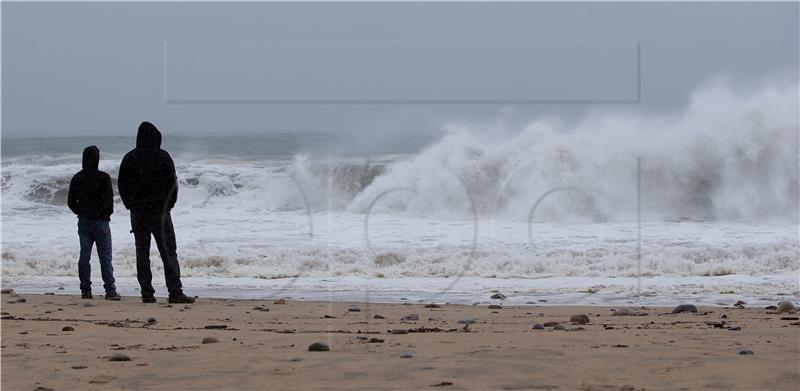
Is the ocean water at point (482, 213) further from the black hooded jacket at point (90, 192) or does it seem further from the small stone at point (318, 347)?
the small stone at point (318, 347)

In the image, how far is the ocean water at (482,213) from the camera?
998 centimetres

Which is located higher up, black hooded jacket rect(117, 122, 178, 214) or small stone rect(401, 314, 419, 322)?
black hooded jacket rect(117, 122, 178, 214)

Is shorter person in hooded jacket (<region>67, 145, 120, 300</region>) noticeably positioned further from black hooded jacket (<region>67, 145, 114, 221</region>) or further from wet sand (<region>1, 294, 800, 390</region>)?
wet sand (<region>1, 294, 800, 390</region>)

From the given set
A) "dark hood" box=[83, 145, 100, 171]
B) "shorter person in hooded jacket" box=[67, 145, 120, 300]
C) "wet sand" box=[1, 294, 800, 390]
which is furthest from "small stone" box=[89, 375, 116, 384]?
"dark hood" box=[83, 145, 100, 171]

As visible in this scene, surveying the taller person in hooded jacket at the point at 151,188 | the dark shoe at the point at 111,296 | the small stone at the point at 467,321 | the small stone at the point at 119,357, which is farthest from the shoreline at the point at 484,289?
the small stone at the point at 119,357

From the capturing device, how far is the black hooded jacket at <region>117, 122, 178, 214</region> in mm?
7102

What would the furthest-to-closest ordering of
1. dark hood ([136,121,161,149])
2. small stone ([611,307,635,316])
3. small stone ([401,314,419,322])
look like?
1. dark hood ([136,121,161,149])
2. small stone ([611,307,635,316])
3. small stone ([401,314,419,322])

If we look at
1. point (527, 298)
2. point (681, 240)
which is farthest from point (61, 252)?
point (681, 240)

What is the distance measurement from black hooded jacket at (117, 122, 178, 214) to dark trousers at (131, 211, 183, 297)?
0.27 feet

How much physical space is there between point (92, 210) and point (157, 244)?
0.86 metres

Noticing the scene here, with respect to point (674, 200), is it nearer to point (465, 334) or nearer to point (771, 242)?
point (771, 242)

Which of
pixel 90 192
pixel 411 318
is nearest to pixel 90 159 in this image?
pixel 90 192

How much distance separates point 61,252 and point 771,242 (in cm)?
843

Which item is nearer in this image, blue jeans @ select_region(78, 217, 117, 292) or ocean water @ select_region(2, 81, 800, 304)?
blue jeans @ select_region(78, 217, 117, 292)
